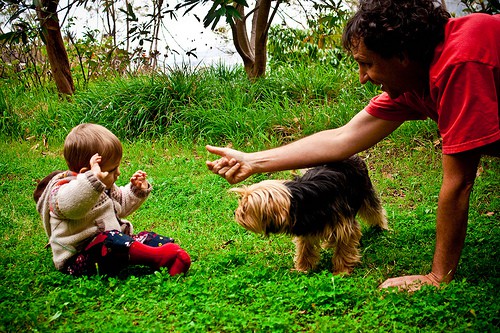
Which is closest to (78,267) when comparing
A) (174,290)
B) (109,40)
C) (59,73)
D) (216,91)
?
(174,290)

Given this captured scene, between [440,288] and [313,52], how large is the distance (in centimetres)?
656

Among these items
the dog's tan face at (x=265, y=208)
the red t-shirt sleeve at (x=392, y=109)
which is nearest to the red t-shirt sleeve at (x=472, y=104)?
the red t-shirt sleeve at (x=392, y=109)

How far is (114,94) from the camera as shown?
820 cm

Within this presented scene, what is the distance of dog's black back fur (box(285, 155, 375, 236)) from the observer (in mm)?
3693

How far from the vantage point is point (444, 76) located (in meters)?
3.02

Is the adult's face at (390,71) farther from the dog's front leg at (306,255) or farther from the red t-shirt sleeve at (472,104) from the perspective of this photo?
the dog's front leg at (306,255)

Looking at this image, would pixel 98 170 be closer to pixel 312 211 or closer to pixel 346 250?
pixel 312 211

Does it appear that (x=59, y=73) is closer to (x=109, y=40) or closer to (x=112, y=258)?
(x=109, y=40)

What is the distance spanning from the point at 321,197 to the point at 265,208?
1.51ft

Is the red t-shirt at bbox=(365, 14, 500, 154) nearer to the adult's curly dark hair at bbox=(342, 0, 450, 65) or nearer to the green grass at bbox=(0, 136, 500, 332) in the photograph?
the adult's curly dark hair at bbox=(342, 0, 450, 65)

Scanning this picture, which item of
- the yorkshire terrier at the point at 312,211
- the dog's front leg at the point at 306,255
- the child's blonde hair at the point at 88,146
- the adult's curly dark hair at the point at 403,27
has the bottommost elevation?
the dog's front leg at the point at 306,255

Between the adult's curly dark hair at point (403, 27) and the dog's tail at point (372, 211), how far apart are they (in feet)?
4.90

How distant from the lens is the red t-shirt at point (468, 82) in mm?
2918

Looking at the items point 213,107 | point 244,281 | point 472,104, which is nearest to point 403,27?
point 472,104
